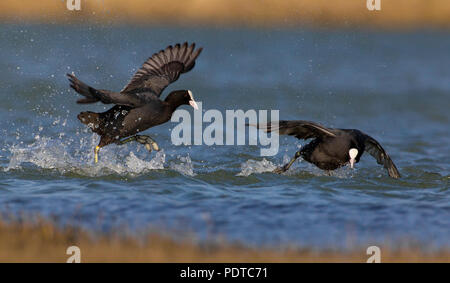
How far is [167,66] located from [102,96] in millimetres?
1979

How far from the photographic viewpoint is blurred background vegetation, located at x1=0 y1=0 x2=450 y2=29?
1622 centimetres

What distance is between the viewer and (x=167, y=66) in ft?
28.5

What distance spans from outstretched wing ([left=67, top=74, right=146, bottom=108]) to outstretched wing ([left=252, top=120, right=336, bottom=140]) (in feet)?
4.38

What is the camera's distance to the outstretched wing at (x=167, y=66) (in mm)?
8523

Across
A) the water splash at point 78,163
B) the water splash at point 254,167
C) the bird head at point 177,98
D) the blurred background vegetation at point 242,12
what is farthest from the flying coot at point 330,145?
the blurred background vegetation at point 242,12

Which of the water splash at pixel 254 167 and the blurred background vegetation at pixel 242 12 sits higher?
the blurred background vegetation at pixel 242 12

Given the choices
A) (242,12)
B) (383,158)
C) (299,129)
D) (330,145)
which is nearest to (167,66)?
(299,129)

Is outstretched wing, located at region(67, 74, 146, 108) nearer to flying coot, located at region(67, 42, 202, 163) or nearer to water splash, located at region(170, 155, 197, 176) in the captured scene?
flying coot, located at region(67, 42, 202, 163)

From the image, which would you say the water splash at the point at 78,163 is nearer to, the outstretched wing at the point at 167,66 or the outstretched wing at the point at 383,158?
the outstretched wing at the point at 167,66

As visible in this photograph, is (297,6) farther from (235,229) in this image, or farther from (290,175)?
(235,229)

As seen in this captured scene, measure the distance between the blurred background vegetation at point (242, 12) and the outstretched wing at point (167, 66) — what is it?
313 inches

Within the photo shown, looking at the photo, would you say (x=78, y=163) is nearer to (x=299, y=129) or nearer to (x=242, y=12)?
(x=299, y=129)
